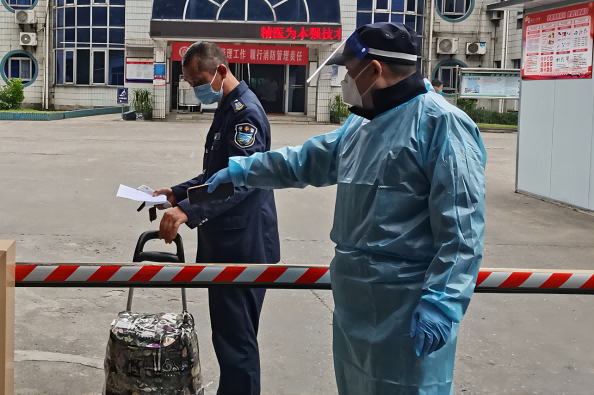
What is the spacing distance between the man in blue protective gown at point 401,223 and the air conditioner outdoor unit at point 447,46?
31174 mm

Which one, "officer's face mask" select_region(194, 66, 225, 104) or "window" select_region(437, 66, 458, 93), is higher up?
"window" select_region(437, 66, 458, 93)

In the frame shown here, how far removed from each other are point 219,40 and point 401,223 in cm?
2604

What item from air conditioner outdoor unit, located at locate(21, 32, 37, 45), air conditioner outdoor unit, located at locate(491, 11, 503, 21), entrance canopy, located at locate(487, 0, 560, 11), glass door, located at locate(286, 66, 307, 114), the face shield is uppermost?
air conditioner outdoor unit, located at locate(491, 11, 503, 21)

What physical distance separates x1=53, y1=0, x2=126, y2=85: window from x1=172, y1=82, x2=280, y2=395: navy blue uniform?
1149 inches

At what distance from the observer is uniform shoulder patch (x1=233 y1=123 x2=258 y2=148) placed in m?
3.31

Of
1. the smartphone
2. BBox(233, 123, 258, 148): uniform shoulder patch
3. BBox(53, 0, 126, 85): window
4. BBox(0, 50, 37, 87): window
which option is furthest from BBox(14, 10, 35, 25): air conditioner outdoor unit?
the smartphone

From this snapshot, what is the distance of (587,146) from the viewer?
977cm

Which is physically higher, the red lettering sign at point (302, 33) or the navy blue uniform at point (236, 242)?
the red lettering sign at point (302, 33)

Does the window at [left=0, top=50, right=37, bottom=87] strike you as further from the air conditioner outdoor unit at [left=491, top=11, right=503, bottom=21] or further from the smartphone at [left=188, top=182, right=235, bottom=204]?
the smartphone at [left=188, top=182, right=235, bottom=204]

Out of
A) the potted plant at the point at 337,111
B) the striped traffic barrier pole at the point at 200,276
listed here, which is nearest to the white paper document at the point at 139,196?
the striped traffic barrier pole at the point at 200,276

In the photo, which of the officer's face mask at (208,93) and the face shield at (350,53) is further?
the officer's face mask at (208,93)

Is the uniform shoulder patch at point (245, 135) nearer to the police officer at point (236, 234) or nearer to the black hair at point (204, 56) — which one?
the police officer at point (236, 234)

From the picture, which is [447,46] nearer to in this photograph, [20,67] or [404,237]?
[20,67]

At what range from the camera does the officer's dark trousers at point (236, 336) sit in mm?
3363
